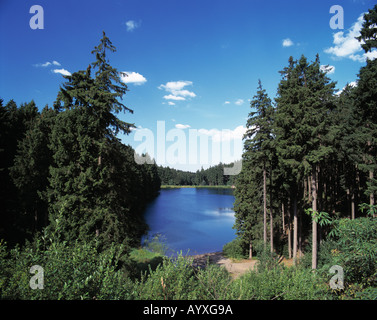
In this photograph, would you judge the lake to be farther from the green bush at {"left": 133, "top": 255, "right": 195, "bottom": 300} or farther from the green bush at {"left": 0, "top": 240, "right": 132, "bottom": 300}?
the green bush at {"left": 0, "top": 240, "right": 132, "bottom": 300}

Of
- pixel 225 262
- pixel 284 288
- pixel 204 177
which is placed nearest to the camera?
pixel 284 288

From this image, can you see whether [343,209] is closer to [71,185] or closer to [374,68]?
[374,68]

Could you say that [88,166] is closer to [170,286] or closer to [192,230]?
[170,286]

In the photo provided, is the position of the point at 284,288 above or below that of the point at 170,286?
below

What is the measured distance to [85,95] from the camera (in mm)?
12062

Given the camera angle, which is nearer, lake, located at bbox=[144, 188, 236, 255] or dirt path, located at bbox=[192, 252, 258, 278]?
dirt path, located at bbox=[192, 252, 258, 278]

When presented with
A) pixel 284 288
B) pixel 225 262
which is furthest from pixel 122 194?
pixel 225 262

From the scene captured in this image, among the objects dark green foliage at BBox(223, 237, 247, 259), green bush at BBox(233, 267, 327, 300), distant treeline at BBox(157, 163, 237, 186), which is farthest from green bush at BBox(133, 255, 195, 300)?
distant treeline at BBox(157, 163, 237, 186)

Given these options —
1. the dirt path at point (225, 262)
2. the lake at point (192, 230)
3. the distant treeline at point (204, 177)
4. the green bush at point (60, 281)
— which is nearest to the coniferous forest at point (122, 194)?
the green bush at point (60, 281)

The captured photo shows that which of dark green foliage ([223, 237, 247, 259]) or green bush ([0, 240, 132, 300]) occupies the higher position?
green bush ([0, 240, 132, 300])

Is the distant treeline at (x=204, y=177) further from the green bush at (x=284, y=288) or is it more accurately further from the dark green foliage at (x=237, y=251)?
the green bush at (x=284, y=288)

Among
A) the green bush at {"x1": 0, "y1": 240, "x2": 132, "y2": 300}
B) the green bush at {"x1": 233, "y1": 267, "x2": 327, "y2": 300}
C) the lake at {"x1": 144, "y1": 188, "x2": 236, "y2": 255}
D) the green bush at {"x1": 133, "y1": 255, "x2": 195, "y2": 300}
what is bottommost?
the lake at {"x1": 144, "y1": 188, "x2": 236, "y2": 255}
